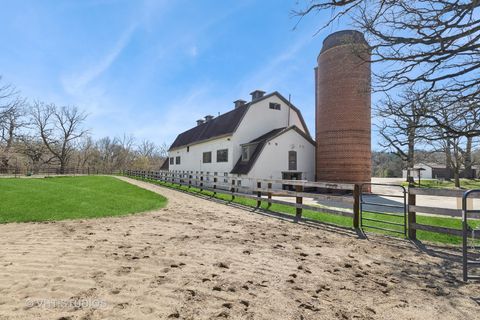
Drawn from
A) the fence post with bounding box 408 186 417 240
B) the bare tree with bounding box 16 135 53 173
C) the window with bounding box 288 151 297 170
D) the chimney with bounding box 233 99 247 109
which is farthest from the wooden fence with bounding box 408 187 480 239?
the bare tree with bounding box 16 135 53 173

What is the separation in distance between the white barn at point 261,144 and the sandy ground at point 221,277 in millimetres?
15151

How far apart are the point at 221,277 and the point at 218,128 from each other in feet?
79.7

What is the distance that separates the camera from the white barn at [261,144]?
73.0 feet

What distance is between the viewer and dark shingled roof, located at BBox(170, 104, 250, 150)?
24.6 metres

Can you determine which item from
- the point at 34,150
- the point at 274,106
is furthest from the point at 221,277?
A: the point at 34,150

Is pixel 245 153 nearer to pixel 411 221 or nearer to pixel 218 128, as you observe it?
pixel 218 128

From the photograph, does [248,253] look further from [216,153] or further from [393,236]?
[216,153]

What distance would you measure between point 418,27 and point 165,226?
724 cm

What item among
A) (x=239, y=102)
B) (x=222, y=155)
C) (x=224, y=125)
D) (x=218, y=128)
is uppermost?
(x=239, y=102)

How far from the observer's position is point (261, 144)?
2238 cm

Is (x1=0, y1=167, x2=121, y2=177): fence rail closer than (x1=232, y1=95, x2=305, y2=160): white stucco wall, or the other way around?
(x1=232, y1=95, x2=305, y2=160): white stucco wall

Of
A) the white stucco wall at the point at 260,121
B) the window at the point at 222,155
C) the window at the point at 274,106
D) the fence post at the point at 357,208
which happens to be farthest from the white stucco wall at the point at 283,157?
the fence post at the point at 357,208

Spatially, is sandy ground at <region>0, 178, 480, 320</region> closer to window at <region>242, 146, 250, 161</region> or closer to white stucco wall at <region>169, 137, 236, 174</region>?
window at <region>242, 146, 250, 161</region>

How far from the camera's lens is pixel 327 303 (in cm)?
317
